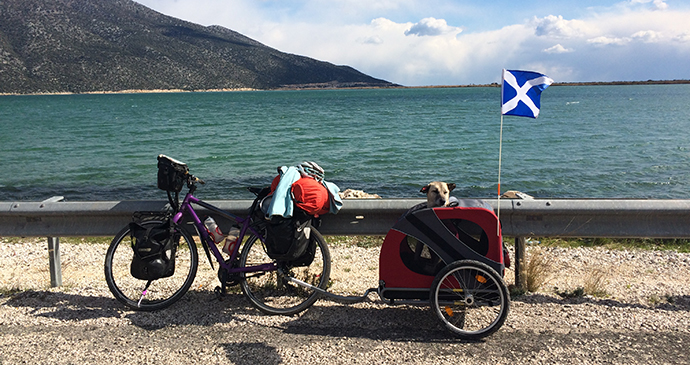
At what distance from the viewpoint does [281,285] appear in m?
5.29

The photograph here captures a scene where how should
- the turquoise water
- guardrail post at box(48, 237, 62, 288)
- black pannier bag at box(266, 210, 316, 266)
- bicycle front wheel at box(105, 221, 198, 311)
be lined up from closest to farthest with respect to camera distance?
black pannier bag at box(266, 210, 316, 266)
bicycle front wheel at box(105, 221, 198, 311)
guardrail post at box(48, 237, 62, 288)
the turquoise water

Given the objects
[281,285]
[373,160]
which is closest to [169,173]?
[281,285]

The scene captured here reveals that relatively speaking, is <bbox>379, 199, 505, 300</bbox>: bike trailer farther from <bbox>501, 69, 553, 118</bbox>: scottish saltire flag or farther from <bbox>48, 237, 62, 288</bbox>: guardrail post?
<bbox>48, 237, 62, 288</bbox>: guardrail post

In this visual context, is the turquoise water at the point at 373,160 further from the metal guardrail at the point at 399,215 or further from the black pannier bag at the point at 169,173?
the black pannier bag at the point at 169,173

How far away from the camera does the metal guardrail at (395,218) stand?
500cm

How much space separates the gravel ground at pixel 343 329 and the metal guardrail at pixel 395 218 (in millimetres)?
580

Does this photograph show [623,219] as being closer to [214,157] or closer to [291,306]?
[291,306]

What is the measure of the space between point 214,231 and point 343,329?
1.53 metres

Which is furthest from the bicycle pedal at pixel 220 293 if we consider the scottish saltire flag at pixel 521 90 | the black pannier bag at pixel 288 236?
the scottish saltire flag at pixel 521 90

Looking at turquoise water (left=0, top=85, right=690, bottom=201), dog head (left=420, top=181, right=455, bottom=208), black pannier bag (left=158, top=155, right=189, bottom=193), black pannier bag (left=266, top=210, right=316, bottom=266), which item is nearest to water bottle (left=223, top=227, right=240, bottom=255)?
black pannier bag (left=266, top=210, right=316, bottom=266)

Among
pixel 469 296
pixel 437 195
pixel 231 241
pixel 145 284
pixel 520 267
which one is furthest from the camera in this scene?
pixel 145 284

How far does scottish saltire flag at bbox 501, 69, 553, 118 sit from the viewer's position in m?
5.28

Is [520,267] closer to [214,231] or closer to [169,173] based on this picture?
[214,231]

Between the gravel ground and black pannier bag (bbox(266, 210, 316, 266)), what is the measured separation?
582 millimetres
